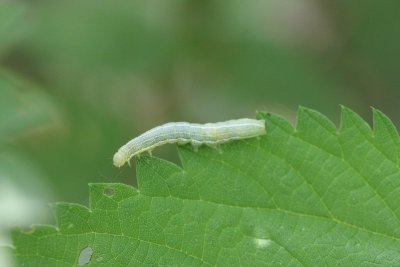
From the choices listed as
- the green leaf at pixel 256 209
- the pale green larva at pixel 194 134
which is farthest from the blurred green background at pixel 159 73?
the green leaf at pixel 256 209

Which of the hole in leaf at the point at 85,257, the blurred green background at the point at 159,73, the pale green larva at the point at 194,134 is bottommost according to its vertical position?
the hole in leaf at the point at 85,257

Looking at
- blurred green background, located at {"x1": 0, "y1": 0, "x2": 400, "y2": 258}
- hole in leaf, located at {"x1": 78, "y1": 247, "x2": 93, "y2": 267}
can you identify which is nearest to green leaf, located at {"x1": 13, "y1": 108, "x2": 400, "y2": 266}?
hole in leaf, located at {"x1": 78, "y1": 247, "x2": 93, "y2": 267}

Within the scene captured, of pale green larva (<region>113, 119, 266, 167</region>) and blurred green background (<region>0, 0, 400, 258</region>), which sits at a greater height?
blurred green background (<region>0, 0, 400, 258</region>)

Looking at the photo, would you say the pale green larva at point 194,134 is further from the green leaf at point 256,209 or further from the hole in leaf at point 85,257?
the hole in leaf at point 85,257

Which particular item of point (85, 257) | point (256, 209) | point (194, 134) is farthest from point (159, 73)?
point (85, 257)

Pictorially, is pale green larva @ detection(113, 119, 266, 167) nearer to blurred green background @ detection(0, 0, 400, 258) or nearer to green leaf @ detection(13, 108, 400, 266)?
green leaf @ detection(13, 108, 400, 266)

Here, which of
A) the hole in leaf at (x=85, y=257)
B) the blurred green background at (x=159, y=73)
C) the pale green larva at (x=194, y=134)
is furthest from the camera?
the blurred green background at (x=159, y=73)
